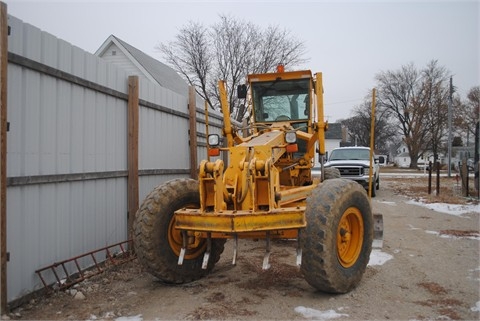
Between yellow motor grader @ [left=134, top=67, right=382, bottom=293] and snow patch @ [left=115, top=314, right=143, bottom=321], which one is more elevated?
yellow motor grader @ [left=134, top=67, right=382, bottom=293]

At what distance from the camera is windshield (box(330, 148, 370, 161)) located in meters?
17.8

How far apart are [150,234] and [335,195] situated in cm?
218

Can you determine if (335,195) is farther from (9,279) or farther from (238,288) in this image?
(9,279)

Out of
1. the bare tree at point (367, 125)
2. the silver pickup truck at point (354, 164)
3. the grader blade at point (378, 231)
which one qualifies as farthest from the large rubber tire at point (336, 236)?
the bare tree at point (367, 125)

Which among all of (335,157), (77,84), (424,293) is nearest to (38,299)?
(77,84)

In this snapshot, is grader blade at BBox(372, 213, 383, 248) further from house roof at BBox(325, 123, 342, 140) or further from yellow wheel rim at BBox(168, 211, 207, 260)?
house roof at BBox(325, 123, 342, 140)

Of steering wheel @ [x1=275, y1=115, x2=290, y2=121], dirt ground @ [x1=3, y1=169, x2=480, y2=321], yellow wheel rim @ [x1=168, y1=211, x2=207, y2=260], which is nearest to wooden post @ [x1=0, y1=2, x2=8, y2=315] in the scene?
dirt ground @ [x1=3, y1=169, x2=480, y2=321]

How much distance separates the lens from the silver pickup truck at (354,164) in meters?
16.5

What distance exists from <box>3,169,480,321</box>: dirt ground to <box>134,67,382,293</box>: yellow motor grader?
11.1 inches

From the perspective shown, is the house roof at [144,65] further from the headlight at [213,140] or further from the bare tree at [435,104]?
the bare tree at [435,104]

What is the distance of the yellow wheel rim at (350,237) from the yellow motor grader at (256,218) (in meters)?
0.01

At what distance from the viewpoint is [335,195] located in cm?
484

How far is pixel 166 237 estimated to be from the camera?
5289 millimetres

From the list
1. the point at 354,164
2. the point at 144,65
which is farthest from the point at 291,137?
the point at 144,65
